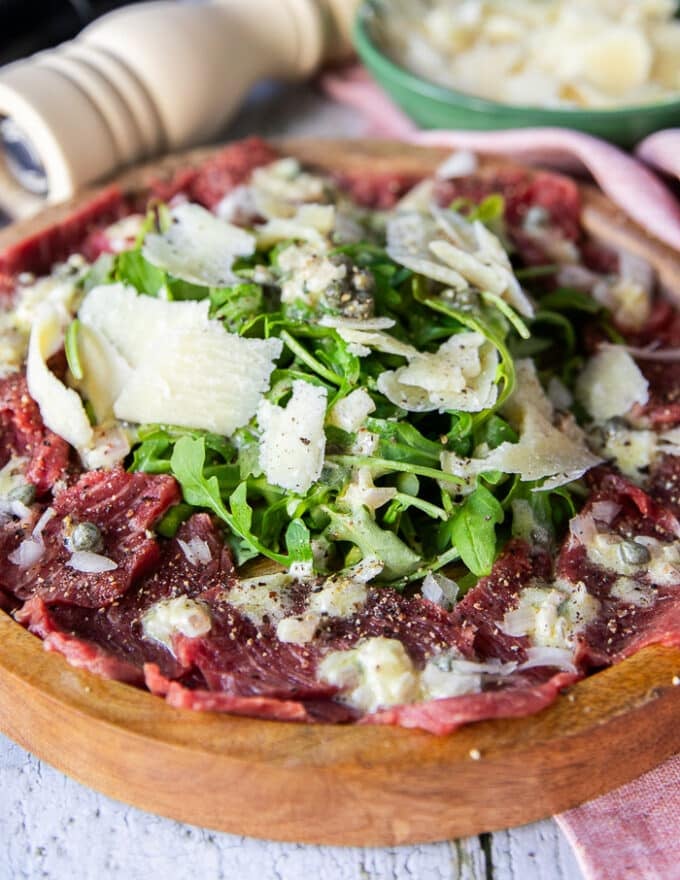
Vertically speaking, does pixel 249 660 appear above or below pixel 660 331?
above

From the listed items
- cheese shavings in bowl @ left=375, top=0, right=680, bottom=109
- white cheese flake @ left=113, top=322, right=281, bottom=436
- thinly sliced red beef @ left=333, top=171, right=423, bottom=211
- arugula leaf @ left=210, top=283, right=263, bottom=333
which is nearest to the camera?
white cheese flake @ left=113, top=322, right=281, bottom=436

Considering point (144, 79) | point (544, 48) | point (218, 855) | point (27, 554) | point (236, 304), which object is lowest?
point (218, 855)

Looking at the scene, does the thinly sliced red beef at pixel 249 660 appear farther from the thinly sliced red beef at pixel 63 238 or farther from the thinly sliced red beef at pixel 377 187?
the thinly sliced red beef at pixel 377 187

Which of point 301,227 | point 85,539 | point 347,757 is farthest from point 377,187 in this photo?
point 347,757

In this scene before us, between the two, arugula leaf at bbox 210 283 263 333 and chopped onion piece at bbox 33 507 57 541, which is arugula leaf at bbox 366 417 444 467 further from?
chopped onion piece at bbox 33 507 57 541

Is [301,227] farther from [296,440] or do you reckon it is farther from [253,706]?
[253,706]

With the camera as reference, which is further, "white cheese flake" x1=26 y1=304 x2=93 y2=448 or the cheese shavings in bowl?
the cheese shavings in bowl

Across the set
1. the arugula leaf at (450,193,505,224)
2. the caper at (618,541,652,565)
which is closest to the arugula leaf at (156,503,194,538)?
the caper at (618,541,652,565)
